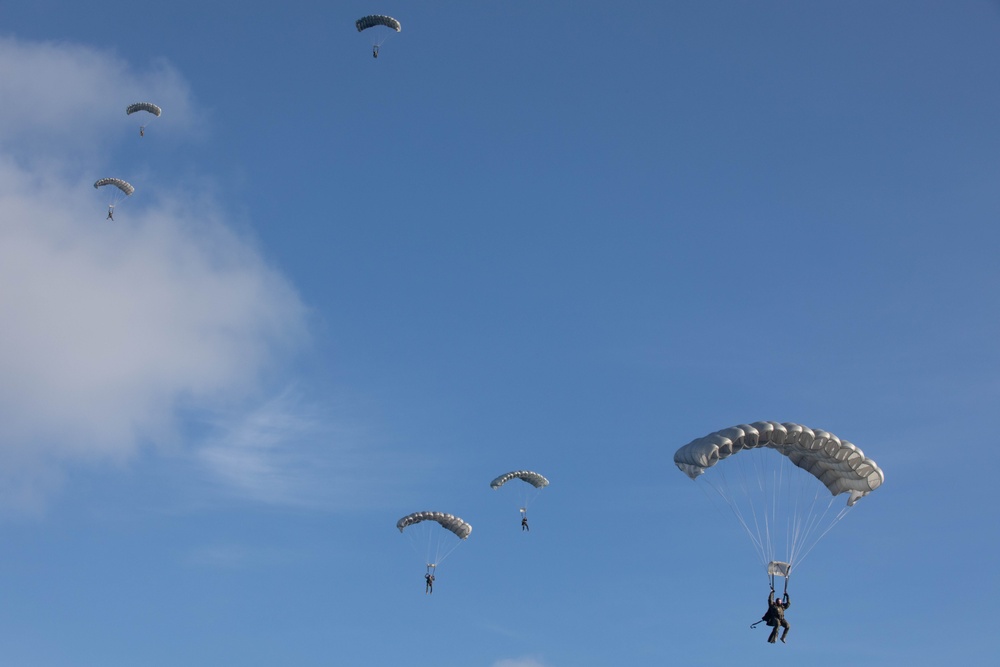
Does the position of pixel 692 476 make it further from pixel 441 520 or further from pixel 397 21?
pixel 397 21

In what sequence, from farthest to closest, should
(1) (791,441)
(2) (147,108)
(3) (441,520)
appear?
(2) (147,108), (3) (441,520), (1) (791,441)

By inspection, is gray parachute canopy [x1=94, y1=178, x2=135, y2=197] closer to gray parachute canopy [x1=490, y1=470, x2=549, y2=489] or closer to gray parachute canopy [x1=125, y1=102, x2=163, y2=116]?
gray parachute canopy [x1=125, y1=102, x2=163, y2=116]

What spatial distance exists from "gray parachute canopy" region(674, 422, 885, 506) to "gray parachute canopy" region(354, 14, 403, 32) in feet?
100

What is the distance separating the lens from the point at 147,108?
6819 centimetres

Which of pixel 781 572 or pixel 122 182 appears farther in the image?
pixel 122 182

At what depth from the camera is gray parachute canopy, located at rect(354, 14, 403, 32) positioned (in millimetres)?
62688

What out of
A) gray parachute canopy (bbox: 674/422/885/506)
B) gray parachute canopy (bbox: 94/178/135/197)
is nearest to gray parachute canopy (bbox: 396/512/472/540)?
gray parachute canopy (bbox: 674/422/885/506)

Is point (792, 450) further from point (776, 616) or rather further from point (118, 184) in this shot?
point (118, 184)

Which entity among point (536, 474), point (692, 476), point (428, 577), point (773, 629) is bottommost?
point (773, 629)

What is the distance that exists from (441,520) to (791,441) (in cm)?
2130

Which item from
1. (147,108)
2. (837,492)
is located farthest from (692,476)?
(147,108)

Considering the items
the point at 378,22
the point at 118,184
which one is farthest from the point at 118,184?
the point at 378,22

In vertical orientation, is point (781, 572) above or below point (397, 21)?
below

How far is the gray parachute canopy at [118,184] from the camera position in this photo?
68713 millimetres
